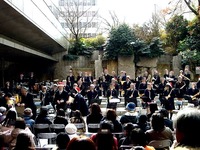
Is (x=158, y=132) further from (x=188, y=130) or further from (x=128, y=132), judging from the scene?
(x=188, y=130)

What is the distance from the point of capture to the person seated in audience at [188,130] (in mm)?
2031

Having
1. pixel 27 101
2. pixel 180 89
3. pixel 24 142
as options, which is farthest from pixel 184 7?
pixel 24 142

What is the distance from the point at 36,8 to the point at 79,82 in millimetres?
5265

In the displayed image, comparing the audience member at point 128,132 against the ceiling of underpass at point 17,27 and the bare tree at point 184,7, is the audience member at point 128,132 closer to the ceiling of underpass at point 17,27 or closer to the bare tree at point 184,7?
the ceiling of underpass at point 17,27

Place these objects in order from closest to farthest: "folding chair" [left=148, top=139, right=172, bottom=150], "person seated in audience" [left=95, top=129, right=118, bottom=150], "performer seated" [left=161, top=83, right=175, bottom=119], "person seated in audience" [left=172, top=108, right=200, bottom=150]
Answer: "person seated in audience" [left=172, top=108, right=200, bottom=150] → "person seated in audience" [left=95, top=129, right=118, bottom=150] → "folding chair" [left=148, top=139, right=172, bottom=150] → "performer seated" [left=161, top=83, right=175, bottom=119]

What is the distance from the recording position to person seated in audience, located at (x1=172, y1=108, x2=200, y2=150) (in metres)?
2.03

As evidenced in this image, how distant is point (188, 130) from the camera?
206 centimetres

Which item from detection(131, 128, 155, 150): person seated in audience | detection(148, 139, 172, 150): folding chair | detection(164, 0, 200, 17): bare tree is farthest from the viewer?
detection(164, 0, 200, 17): bare tree

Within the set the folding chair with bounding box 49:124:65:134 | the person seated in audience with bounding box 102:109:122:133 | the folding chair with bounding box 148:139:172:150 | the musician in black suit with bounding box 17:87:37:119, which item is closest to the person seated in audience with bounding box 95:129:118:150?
the folding chair with bounding box 148:139:172:150

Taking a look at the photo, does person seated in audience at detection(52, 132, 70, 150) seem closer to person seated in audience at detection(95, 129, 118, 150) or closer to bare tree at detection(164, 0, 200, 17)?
person seated in audience at detection(95, 129, 118, 150)

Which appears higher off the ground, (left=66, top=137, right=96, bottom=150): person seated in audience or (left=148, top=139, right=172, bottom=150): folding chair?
(left=66, top=137, right=96, bottom=150): person seated in audience

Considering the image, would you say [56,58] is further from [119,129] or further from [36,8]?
[119,129]

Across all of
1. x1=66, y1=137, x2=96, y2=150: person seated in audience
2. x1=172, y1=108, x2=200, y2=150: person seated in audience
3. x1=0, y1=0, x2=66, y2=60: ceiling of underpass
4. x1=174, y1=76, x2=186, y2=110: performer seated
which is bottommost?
x1=66, y1=137, x2=96, y2=150: person seated in audience

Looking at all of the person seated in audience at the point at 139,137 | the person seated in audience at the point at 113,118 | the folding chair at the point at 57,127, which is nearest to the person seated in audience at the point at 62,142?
the person seated in audience at the point at 139,137
